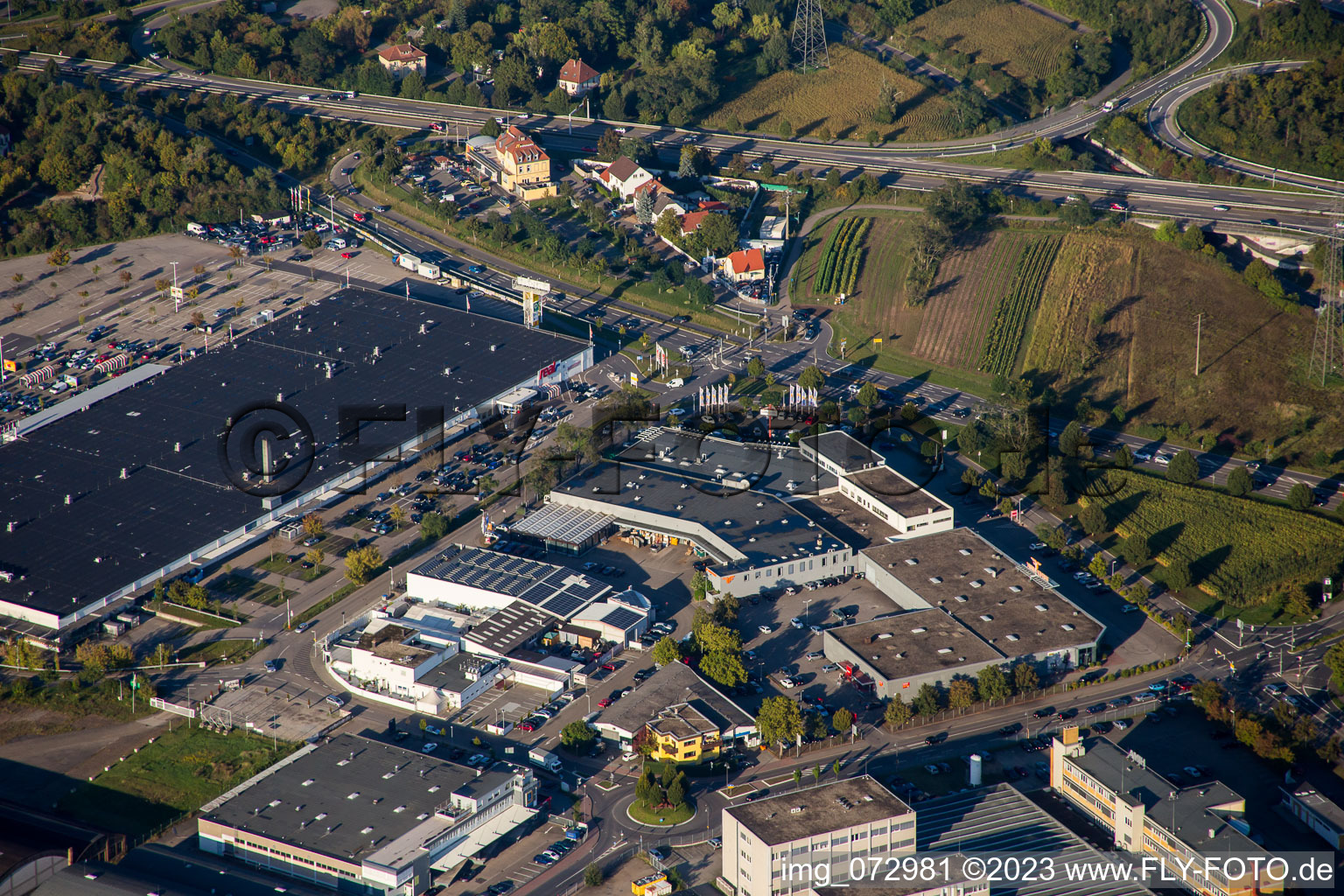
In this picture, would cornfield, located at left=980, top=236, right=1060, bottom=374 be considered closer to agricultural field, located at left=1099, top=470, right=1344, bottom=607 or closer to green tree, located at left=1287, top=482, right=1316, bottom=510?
agricultural field, located at left=1099, top=470, right=1344, bottom=607

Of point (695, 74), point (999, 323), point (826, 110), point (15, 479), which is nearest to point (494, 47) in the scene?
point (695, 74)

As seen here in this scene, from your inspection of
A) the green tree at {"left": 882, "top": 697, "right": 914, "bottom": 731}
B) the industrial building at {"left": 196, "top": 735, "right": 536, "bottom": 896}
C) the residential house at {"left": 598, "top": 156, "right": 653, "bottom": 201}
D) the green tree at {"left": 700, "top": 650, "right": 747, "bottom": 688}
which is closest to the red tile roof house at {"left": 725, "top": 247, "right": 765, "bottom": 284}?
the residential house at {"left": 598, "top": 156, "right": 653, "bottom": 201}

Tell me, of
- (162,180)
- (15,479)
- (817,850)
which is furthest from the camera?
(162,180)

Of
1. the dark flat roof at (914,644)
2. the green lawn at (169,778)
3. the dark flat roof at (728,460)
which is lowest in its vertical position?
the green lawn at (169,778)

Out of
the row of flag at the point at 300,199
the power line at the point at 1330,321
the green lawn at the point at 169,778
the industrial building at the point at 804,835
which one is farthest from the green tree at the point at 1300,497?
the row of flag at the point at 300,199

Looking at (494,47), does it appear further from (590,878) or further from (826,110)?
(590,878)

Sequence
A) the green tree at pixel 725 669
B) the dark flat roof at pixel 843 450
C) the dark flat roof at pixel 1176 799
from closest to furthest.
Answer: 1. the dark flat roof at pixel 1176 799
2. the green tree at pixel 725 669
3. the dark flat roof at pixel 843 450

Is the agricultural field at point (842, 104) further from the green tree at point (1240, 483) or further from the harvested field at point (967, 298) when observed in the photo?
the green tree at point (1240, 483)
